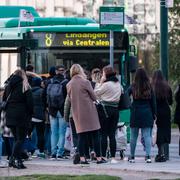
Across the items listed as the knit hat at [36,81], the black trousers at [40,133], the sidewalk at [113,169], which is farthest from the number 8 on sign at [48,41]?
the sidewalk at [113,169]

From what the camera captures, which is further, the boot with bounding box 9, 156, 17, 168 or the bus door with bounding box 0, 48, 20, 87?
the bus door with bounding box 0, 48, 20, 87

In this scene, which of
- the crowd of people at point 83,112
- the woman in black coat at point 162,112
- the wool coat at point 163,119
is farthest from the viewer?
the wool coat at point 163,119

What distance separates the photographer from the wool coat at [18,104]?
15.6 metres

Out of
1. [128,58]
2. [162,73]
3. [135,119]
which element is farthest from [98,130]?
[128,58]

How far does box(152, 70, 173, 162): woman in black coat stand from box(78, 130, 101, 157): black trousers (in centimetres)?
133

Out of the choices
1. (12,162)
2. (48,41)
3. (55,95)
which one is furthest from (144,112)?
(48,41)

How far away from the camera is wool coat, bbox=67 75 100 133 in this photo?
15961 millimetres

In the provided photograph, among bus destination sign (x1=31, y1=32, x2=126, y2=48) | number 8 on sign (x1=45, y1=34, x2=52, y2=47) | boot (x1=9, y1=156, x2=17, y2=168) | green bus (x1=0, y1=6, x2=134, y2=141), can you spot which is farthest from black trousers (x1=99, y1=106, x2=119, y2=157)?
number 8 on sign (x1=45, y1=34, x2=52, y2=47)

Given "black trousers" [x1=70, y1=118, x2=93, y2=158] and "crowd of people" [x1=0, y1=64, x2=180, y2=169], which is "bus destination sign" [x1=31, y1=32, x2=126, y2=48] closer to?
"crowd of people" [x1=0, y1=64, x2=180, y2=169]

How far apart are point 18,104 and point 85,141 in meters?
1.63

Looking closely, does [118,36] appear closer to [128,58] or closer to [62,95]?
[128,58]

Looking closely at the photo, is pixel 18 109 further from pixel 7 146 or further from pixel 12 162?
pixel 7 146

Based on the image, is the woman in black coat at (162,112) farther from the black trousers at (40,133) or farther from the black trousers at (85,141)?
the black trousers at (40,133)

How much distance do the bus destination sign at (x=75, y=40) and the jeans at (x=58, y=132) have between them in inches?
201
